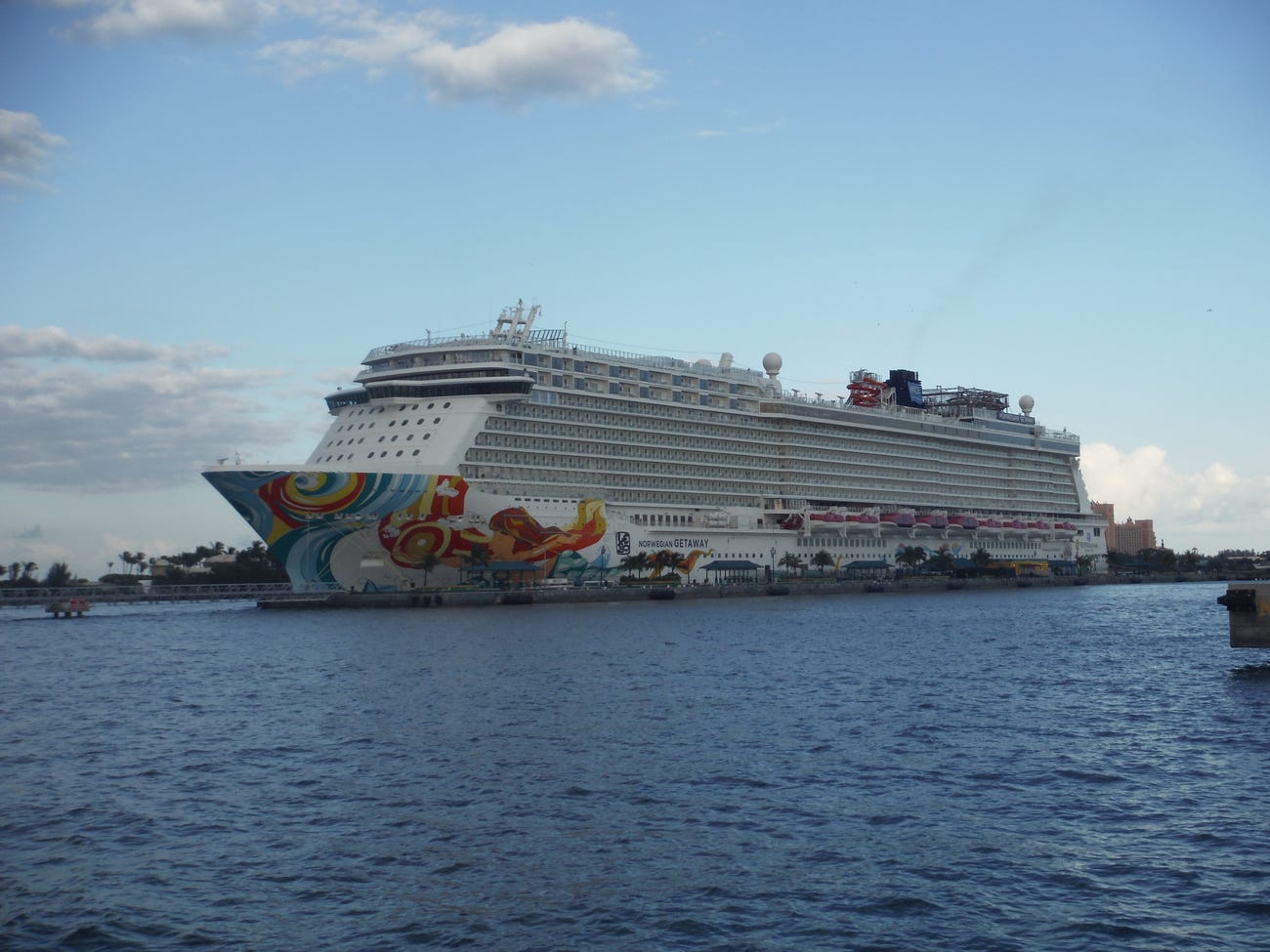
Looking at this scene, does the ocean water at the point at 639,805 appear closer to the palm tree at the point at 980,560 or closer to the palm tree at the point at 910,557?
the palm tree at the point at 910,557

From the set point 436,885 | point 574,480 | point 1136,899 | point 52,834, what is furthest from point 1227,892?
point 574,480

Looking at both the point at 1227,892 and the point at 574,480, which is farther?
the point at 574,480

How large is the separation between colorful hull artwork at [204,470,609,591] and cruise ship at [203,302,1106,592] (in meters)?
0.12

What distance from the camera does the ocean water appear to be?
15.0 meters

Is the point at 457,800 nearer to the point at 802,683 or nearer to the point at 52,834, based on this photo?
the point at 52,834

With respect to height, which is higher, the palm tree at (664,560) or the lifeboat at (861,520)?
the lifeboat at (861,520)

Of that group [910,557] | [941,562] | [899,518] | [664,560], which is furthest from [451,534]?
[941,562]

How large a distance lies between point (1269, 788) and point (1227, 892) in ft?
21.4

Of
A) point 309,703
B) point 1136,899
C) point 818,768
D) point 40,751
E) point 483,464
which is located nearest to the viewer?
point 1136,899

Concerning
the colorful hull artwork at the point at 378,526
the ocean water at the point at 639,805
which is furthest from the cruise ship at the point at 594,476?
the ocean water at the point at 639,805

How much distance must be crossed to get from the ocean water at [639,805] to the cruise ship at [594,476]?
2589cm

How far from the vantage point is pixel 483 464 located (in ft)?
241

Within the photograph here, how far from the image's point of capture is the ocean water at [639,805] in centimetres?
1501

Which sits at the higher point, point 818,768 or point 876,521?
point 876,521
